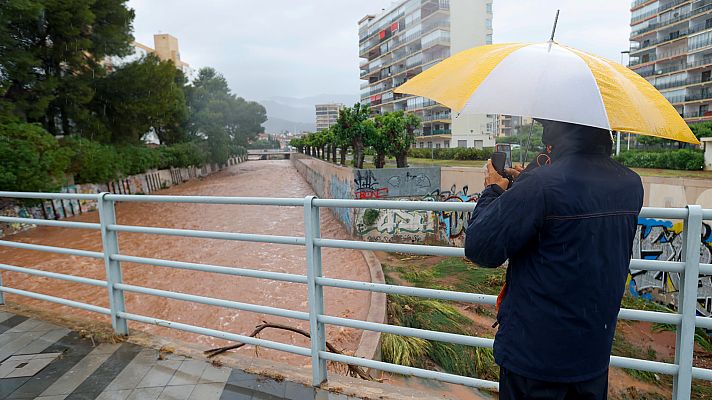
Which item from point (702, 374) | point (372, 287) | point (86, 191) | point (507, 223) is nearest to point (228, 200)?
point (372, 287)

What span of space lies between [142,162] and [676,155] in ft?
91.7

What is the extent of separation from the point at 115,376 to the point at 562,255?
2.69 meters

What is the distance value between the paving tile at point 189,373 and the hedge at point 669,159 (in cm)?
1842

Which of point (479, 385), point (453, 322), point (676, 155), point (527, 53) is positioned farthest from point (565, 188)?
point (676, 155)

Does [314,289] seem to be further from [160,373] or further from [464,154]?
[464,154]

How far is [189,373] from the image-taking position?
2.71 meters

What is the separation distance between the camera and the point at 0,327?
11.5 feet

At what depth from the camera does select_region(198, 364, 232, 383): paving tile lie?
264cm

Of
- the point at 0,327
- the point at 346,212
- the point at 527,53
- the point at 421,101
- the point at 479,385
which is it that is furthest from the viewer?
the point at 421,101

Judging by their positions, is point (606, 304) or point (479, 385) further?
point (479, 385)

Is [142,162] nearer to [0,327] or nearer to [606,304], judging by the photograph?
[0,327]

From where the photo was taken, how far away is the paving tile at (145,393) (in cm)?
247

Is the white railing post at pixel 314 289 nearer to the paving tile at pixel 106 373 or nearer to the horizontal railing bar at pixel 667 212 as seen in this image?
the paving tile at pixel 106 373

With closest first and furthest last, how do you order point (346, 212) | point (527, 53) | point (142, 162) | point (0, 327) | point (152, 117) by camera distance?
point (527, 53)
point (0, 327)
point (346, 212)
point (152, 117)
point (142, 162)
